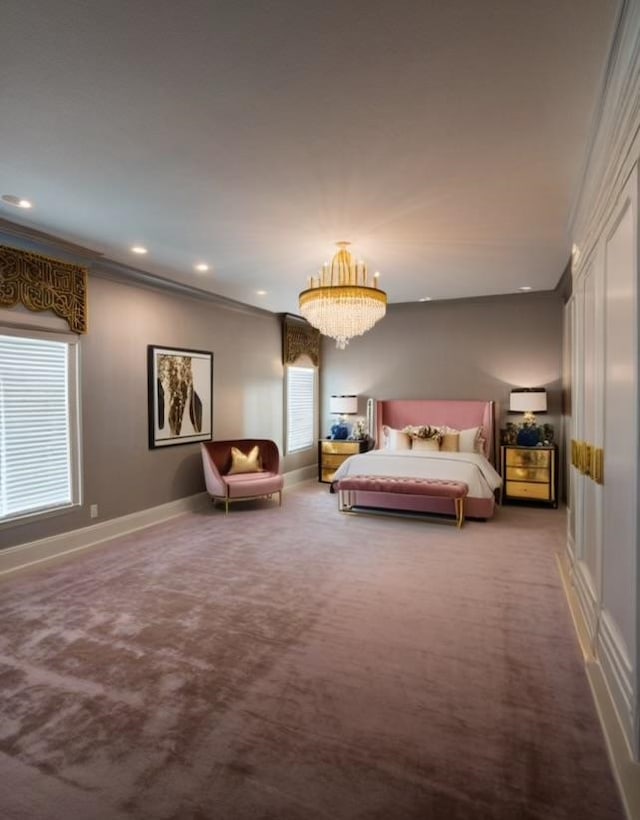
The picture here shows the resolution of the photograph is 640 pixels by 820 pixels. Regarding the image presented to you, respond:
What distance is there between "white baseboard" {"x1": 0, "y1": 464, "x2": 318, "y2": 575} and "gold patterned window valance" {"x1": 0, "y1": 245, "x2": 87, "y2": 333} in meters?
1.87

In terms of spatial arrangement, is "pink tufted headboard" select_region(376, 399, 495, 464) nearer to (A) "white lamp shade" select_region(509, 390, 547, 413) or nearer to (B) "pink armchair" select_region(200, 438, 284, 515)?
(A) "white lamp shade" select_region(509, 390, 547, 413)

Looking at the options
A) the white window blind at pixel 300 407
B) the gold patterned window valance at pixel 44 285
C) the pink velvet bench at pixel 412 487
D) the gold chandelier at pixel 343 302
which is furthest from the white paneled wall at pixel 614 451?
the white window blind at pixel 300 407

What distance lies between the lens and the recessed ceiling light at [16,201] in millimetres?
3115

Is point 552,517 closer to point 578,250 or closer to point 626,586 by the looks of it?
point 578,250

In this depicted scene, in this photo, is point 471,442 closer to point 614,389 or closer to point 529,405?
point 529,405

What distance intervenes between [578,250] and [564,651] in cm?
265

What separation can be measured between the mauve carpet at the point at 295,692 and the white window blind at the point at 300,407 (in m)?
3.75

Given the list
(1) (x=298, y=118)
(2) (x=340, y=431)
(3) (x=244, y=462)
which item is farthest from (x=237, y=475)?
(1) (x=298, y=118)

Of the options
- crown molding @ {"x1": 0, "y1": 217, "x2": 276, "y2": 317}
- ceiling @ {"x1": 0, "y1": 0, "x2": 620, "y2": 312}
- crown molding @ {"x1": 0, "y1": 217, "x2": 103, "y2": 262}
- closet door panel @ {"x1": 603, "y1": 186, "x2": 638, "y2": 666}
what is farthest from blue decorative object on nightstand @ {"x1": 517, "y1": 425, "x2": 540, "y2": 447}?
crown molding @ {"x1": 0, "y1": 217, "x2": 103, "y2": 262}

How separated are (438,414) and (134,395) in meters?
Result: 4.29

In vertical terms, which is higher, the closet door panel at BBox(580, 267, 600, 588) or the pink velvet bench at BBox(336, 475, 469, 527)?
the closet door panel at BBox(580, 267, 600, 588)

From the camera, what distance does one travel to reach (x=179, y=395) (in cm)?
550

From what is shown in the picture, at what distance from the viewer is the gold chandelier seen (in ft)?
12.8

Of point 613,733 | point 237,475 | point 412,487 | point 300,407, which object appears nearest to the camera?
point 613,733
